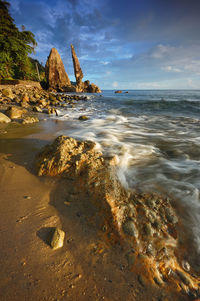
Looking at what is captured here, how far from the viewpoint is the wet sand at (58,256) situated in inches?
38.4

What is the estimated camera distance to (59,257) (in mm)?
1172

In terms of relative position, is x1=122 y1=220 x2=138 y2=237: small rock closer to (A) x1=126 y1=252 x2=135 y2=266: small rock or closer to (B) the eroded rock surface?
(B) the eroded rock surface

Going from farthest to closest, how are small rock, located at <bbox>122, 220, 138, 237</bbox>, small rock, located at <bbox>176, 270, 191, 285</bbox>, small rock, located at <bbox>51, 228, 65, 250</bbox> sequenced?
small rock, located at <bbox>122, 220, 138, 237</bbox>, small rock, located at <bbox>51, 228, 65, 250</bbox>, small rock, located at <bbox>176, 270, 191, 285</bbox>

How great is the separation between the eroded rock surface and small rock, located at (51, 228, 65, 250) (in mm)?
434

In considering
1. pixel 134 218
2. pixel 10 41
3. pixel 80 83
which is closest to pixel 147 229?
pixel 134 218

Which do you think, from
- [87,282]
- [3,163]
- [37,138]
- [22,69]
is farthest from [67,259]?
[22,69]

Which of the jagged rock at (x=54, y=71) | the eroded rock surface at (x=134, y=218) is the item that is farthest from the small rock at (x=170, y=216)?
the jagged rock at (x=54, y=71)

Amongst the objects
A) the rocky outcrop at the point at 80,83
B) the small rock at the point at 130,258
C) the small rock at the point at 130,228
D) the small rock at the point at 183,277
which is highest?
the rocky outcrop at the point at 80,83

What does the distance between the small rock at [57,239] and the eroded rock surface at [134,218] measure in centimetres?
43

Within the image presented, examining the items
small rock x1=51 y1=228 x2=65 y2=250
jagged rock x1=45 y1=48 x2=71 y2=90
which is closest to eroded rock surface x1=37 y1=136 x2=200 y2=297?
small rock x1=51 y1=228 x2=65 y2=250

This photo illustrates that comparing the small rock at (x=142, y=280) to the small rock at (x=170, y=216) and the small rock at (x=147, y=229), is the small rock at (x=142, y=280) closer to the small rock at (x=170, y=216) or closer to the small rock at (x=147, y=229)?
the small rock at (x=147, y=229)

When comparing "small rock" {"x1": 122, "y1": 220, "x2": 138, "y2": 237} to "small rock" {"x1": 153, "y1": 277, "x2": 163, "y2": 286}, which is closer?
"small rock" {"x1": 153, "y1": 277, "x2": 163, "y2": 286}

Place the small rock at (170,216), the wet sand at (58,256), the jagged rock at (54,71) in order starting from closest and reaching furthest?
the wet sand at (58,256), the small rock at (170,216), the jagged rock at (54,71)

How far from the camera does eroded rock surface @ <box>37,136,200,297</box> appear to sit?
1129mm
